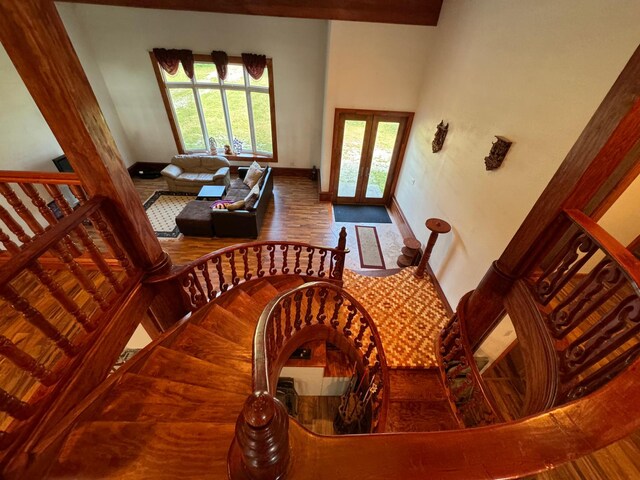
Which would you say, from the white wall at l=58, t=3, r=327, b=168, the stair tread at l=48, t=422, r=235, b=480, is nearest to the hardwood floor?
the white wall at l=58, t=3, r=327, b=168

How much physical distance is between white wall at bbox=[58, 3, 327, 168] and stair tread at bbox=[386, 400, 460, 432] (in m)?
6.24

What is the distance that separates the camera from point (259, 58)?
5.70 meters

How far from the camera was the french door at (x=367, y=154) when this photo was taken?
5.32 metres

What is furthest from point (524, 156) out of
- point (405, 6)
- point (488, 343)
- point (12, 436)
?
point (12, 436)

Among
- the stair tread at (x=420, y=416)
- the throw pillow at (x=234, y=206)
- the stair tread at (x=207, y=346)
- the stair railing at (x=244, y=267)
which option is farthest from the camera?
the throw pillow at (x=234, y=206)

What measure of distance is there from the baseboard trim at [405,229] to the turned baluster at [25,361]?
4.03m

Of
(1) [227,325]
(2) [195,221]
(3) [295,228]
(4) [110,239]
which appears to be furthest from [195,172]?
(4) [110,239]

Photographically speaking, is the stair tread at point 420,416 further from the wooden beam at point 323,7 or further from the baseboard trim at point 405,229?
the wooden beam at point 323,7

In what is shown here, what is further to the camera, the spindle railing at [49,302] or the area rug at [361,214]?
the area rug at [361,214]

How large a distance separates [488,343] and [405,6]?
502cm

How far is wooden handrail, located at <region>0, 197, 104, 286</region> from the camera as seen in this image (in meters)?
1.19

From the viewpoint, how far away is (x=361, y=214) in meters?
6.17

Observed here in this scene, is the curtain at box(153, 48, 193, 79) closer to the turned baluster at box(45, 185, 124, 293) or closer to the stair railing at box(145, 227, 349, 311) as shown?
the stair railing at box(145, 227, 349, 311)

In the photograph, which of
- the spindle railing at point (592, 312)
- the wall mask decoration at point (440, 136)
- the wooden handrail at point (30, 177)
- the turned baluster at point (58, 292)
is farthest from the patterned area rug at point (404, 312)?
the wooden handrail at point (30, 177)
